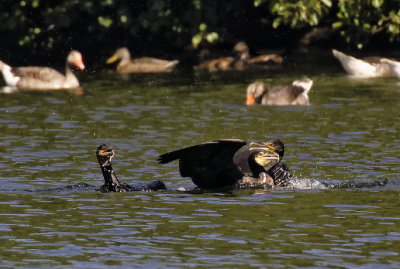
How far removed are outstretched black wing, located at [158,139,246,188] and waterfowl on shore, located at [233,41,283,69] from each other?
21065 millimetres

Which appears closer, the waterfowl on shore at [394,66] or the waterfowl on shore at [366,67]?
the waterfowl on shore at [394,66]

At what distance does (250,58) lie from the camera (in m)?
39.0

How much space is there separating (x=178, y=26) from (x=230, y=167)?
69.2ft

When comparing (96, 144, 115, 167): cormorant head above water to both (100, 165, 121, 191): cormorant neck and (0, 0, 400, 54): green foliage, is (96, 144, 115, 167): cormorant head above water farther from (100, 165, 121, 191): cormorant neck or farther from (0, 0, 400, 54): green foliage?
(0, 0, 400, 54): green foliage

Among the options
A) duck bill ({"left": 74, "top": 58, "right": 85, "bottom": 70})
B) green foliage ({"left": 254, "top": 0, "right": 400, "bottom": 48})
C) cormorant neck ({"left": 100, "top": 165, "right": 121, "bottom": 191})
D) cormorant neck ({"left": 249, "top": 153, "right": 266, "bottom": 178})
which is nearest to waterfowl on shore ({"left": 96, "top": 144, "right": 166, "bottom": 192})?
cormorant neck ({"left": 100, "top": 165, "right": 121, "bottom": 191})

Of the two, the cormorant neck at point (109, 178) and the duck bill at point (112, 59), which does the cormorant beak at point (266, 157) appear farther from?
the duck bill at point (112, 59)

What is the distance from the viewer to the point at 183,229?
43.5 feet

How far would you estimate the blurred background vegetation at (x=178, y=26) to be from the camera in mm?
33969

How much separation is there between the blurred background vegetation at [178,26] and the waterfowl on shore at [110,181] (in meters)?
17.1

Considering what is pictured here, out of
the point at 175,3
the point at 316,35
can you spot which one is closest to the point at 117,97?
the point at 175,3

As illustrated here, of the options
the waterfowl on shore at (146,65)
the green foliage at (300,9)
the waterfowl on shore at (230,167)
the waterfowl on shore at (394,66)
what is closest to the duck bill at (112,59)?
the waterfowl on shore at (146,65)

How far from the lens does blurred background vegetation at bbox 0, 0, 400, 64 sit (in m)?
34.0

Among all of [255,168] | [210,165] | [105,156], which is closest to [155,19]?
[255,168]

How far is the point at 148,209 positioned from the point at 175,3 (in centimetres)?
2344
